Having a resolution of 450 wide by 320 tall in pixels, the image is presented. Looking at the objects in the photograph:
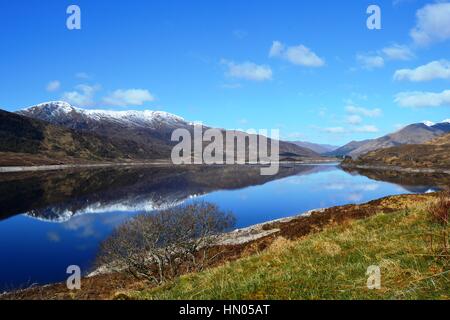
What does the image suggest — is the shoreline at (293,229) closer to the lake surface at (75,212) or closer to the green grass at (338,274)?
the lake surface at (75,212)

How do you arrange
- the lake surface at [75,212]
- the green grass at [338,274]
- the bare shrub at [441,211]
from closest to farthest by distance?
the green grass at [338,274] → the bare shrub at [441,211] → the lake surface at [75,212]

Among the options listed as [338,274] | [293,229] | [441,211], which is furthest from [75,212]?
[338,274]

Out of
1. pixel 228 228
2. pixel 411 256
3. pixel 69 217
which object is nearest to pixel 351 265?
pixel 411 256

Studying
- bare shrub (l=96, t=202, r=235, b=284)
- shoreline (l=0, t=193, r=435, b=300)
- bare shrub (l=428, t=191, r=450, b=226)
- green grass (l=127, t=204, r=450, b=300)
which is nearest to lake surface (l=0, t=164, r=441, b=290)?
shoreline (l=0, t=193, r=435, b=300)

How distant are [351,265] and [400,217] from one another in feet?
27.1

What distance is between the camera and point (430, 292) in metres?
7.03

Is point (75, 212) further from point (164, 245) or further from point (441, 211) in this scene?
point (441, 211)

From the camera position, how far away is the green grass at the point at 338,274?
297 inches

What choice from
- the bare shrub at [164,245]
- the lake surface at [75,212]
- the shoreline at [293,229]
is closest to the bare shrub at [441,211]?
the shoreline at [293,229]

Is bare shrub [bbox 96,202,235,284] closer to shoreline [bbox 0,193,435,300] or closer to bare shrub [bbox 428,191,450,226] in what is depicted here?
shoreline [bbox 0,193,435,300]

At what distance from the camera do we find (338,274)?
898cm

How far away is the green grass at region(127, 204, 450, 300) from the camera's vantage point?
7.54m

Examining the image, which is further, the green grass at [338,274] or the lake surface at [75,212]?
the lake surface at [75,212]
